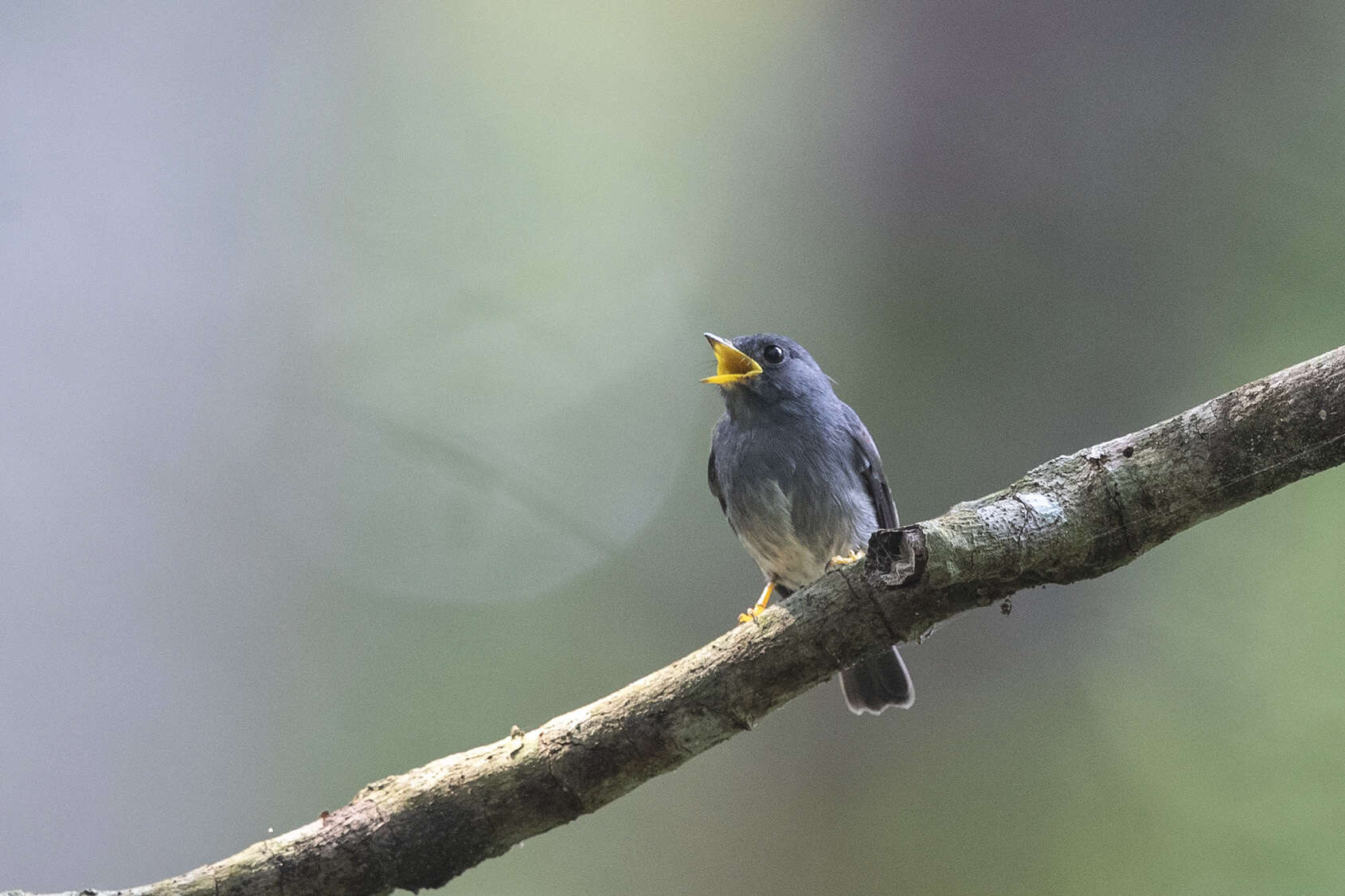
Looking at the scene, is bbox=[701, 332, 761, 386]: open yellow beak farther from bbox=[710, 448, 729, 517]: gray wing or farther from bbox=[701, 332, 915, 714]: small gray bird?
bbox=[710, 448, 729, 517]: gray wing

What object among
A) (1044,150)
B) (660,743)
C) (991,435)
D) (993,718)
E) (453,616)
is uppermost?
(1044,150)

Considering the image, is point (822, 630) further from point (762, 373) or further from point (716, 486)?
point (716, 486)

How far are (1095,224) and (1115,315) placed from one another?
0.53 m

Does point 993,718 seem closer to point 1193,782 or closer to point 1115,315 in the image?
point 1193,782

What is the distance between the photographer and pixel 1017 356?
5.21 metres

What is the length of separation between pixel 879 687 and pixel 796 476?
85 centimetres

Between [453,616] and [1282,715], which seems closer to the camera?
[1282,715]

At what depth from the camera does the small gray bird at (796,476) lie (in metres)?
3.59

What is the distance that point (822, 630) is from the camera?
214cm

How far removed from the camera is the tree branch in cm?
195

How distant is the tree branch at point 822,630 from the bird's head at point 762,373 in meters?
1.61

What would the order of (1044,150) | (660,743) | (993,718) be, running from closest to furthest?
1. (660,743)
2. (993,718)
3. (1044,150)

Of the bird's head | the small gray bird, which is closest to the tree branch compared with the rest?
the small gray bird

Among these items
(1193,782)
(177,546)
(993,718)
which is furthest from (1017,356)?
(177,546)
